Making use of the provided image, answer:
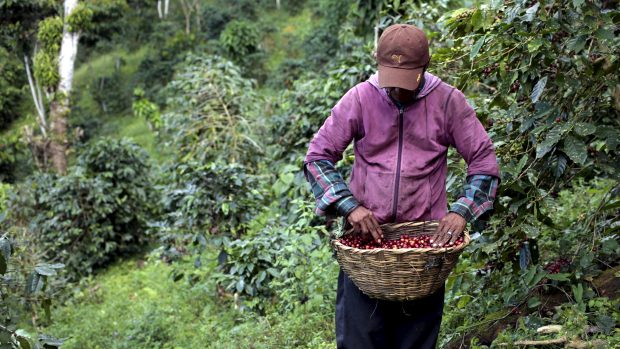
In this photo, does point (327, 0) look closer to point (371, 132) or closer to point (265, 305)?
Result: point (265, 305)

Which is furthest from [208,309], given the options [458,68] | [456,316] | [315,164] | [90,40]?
[90,40]

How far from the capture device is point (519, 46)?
305 centimetres

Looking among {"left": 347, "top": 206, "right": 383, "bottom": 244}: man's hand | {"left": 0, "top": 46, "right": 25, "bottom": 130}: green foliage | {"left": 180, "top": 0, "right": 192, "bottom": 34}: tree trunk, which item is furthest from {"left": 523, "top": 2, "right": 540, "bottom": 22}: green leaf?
{"left": 180, "top": 0, "right": 192, "bottom": 34}: tree trunk

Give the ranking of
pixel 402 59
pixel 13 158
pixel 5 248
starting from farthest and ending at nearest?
pixel 13 158 < pixel 5 248 < pixel 402 59

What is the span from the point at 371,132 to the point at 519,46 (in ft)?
3.22

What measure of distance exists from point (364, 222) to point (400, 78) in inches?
21.2

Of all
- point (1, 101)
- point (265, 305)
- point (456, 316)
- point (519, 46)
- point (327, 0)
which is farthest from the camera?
point (327, 0)

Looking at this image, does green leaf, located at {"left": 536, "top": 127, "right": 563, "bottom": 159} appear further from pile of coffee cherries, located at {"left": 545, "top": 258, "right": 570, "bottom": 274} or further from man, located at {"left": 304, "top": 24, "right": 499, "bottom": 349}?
pile of coffee cherries, located at {"left": 545, "top": 258, "right": 570, "bottom": 274}

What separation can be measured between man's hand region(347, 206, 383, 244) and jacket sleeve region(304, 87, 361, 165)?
24cm

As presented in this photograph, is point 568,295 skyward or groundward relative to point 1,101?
skyward

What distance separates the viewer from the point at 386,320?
270 cm

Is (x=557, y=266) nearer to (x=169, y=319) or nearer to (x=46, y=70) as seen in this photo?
(x=169, y=319)

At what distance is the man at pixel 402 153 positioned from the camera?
247cm

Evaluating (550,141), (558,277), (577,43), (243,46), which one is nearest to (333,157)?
(550,141)
